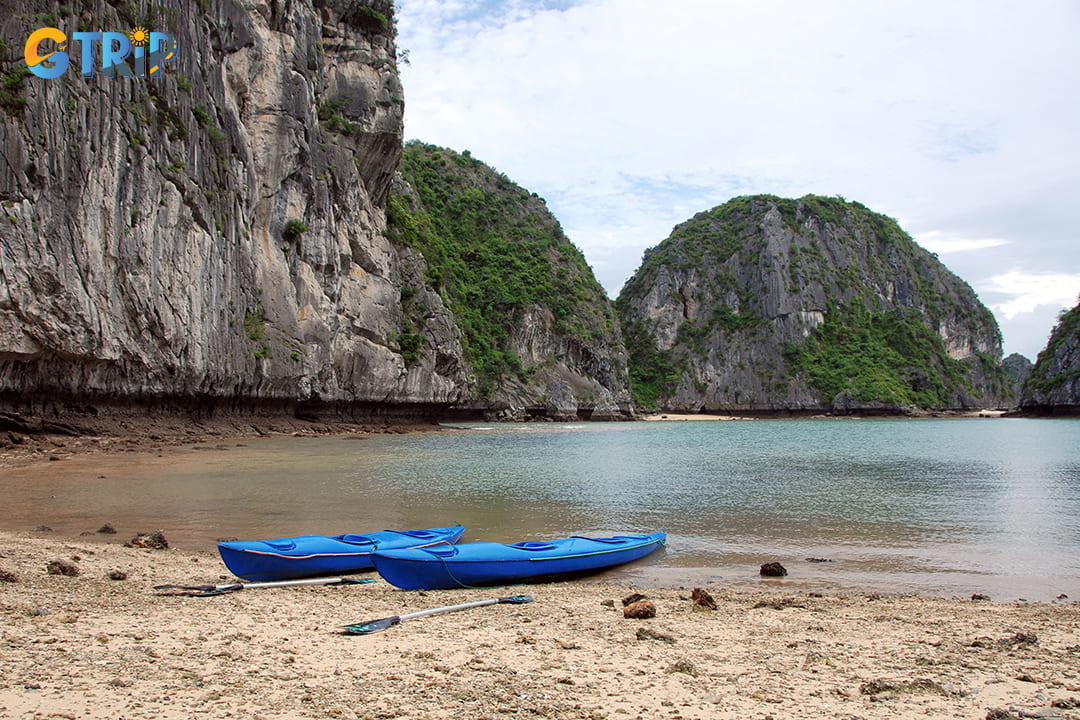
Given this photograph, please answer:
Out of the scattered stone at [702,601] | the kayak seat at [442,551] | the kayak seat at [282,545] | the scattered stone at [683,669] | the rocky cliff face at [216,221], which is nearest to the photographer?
the scattered stone at [683,669]

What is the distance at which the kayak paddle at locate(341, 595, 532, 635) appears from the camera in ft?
20.2

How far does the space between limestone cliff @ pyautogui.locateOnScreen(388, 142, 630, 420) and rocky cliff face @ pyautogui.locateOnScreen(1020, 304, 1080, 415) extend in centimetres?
5343

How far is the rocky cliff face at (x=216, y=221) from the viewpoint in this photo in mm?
20797

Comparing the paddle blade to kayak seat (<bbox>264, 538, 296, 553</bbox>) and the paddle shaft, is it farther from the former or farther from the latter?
kayak seat (<bbox>264, 538, 296, 553</bbox>)

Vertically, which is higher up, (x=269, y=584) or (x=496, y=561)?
(x=496, y=561)

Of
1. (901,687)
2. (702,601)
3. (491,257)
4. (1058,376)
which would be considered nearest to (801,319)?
(1058,376)

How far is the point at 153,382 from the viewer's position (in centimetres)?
2584

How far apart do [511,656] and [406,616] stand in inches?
60.9

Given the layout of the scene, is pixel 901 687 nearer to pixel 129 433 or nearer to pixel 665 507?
pixel 665 507

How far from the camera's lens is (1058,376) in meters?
85.7

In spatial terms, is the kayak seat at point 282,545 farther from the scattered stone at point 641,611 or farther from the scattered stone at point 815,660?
the scattered stone at point 815,660

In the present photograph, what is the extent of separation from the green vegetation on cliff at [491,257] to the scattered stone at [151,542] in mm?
46807

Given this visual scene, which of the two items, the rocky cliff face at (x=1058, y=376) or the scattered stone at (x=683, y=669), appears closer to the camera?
the scattered stone at (x=683, y=669)
